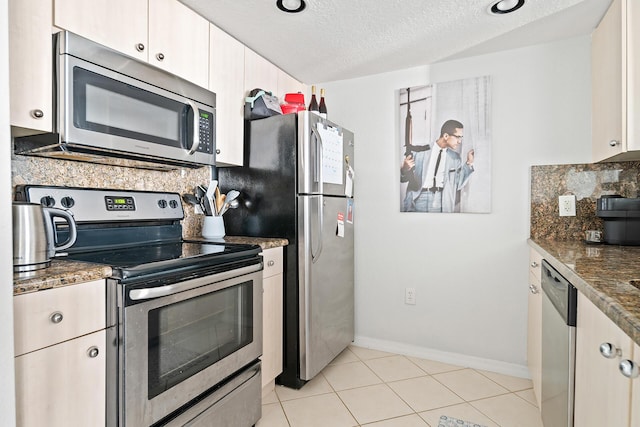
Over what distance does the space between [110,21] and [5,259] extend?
111cm

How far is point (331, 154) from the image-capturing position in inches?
93.2

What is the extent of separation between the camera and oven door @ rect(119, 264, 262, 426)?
3.82 ft

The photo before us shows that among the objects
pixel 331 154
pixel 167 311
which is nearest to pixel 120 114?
pixel 167 311

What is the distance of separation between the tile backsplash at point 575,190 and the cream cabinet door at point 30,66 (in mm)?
2576

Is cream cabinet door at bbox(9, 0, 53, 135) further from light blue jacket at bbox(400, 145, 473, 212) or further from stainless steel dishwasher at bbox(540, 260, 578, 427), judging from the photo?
light blue jacket at bbox(400, 145, 473, 212)

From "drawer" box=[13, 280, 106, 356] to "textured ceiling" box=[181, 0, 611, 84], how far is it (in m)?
1.50

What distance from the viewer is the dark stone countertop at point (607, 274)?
2.53 feet

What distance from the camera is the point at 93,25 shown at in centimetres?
139

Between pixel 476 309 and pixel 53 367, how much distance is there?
2375 millimetres

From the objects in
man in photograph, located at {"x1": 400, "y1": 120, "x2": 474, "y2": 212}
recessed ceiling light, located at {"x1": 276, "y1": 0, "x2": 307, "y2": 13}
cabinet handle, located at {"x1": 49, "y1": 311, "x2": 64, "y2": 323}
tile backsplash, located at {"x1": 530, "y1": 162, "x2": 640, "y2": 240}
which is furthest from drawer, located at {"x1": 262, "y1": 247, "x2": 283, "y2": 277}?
tile backsplash, located at {"x1": 530, "y1": 162, "x2": 640, "y2": 240}

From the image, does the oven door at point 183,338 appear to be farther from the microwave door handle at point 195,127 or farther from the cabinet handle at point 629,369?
the cabinet handle at point 629,369

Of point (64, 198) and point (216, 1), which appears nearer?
point (64, 198)

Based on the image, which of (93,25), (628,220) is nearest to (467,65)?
(628,220)

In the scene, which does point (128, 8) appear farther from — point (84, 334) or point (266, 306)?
point (266, 306)
